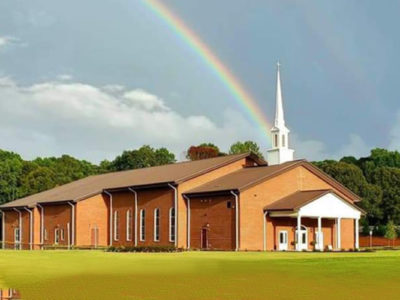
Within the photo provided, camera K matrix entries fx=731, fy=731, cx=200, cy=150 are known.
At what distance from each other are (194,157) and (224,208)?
81.9 metres

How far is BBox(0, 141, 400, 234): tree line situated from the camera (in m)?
106

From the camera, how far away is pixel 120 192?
242ft

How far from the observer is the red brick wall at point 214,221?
59.3 metres

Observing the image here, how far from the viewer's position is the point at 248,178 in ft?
200

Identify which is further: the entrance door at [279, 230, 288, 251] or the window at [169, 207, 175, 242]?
the window at [169, 207, 175, 242]

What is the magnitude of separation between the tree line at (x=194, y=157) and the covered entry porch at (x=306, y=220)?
3915 cm

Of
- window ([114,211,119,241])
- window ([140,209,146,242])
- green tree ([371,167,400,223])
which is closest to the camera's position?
window ([140,209,146,242])

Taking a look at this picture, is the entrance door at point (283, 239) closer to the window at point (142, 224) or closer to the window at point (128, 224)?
the window at point (142, 224)

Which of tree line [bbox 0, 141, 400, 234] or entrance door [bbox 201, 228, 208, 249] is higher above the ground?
tree line [bbox 0, 141, 400, 234]

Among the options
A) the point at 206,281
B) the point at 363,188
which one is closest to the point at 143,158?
the point at 363,188

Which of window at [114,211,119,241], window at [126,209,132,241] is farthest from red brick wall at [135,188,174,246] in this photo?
window at [114,211,119,241]

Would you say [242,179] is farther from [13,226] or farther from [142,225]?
[13,226]

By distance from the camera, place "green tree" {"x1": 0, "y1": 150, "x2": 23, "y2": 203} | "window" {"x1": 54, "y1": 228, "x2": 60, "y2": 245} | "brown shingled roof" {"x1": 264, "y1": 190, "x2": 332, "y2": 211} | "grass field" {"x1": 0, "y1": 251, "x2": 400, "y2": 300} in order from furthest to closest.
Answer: "green tree" {"x1": 0, "y1": 150, "x2": 23, "y2": 203} < "window" {"x1": 54, "y1": 228, "x2": 60, "y2": 245} < "brown shingled roof" {"x1": 264, "y1": 190, "x2": 332, "y2": 211} < "grass field" {"x1": 0, "y1": 251, "x2": 400, "y2": 300}

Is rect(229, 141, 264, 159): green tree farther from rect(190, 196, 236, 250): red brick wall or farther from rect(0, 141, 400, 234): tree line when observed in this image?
rect(190, 196, 236, 250): red brick wall
